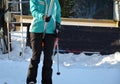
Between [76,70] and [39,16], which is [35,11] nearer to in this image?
[39,16]

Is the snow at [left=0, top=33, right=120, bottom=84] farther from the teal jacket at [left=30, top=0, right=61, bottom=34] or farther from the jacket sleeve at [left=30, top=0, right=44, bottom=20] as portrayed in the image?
the jacket sleeve at [left=30, top=0, right=44, bottom=20]

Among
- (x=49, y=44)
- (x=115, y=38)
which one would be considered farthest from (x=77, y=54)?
(x=49, y=44)

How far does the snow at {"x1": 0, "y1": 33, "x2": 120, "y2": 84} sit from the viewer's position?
22.2 ft

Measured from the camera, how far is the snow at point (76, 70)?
22.2 ft

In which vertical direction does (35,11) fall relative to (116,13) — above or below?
above

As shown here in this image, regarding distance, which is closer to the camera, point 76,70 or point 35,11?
point 35,11

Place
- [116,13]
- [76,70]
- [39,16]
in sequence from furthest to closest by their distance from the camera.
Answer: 1. [116,13]
2. [76,70]
3. [39,16]

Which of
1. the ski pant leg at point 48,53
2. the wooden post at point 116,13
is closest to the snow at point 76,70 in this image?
the ski pant leg at point 48,53

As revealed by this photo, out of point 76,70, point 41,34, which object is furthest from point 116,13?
point 41,34

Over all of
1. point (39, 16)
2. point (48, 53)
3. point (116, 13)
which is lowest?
point (116, 13)

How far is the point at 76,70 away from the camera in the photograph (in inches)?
284

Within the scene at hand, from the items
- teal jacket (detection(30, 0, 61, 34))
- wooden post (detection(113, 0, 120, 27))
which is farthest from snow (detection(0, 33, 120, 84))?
wooden post (detection(113, 0, 120, 27))

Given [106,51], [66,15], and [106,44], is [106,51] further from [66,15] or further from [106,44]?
[66,15]

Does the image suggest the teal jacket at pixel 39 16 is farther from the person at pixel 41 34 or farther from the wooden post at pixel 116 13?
the wooden post at pixel 116 13
